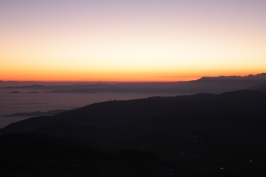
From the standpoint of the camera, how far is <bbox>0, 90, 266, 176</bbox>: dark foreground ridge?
25702 millimetres

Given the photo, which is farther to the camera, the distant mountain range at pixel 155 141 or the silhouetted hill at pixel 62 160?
the distant mountain range at pixel 155 141

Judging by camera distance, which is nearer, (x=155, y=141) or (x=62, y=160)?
(x=62, y=160)

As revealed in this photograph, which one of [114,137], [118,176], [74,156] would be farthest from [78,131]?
[118,176]

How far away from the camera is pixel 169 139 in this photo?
42.2 metres

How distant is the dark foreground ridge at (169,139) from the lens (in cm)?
2570

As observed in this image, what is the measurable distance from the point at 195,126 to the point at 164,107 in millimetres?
24353

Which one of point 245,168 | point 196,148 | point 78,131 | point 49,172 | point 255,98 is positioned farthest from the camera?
point 255,98

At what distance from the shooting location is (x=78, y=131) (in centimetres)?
5134

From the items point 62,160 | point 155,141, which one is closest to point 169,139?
point 155,141

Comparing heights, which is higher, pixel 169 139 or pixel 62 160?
pixel 62 160

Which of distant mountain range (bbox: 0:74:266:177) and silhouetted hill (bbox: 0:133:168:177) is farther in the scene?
distant mountain range (bbox: 0:74:266:177)

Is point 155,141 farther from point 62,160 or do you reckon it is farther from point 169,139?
point 62,160

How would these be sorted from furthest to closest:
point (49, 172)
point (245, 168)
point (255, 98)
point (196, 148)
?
point (255, 98) → point (196, 148) → point (245, 168) → point (49, 172)

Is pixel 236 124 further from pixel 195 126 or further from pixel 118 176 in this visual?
pixel 118 176
